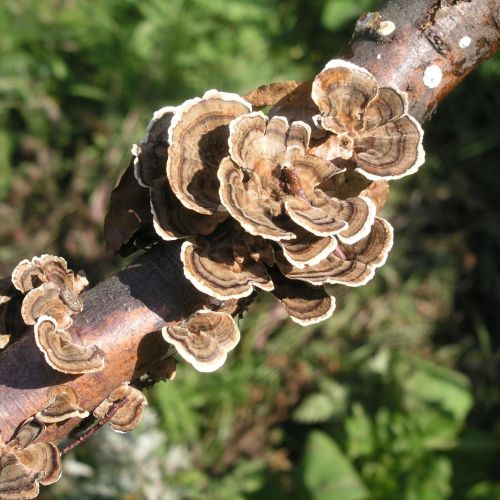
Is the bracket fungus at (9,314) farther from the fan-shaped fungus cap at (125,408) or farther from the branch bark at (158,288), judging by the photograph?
the fan-shaped fungus cap at (125,408)

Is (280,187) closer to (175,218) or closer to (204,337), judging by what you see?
(175,218)

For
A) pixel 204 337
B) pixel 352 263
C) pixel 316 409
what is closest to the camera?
pixel 204 337

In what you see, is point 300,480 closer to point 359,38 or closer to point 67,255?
point 67,255

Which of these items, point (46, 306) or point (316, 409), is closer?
point (46, 306)

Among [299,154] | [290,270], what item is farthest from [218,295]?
[299,154]

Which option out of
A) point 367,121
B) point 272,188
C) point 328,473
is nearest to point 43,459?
point 272,188

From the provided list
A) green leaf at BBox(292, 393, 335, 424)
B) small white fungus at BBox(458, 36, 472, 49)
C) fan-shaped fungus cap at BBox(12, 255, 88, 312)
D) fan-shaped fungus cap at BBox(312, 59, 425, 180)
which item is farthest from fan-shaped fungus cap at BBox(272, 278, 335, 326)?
green leaf at BBox(292, 393, 335, 424)

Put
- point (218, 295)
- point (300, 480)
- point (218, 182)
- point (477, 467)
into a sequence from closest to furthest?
point (218, 295)
point (218, 182)
point (300, 480)
point (477, 467)

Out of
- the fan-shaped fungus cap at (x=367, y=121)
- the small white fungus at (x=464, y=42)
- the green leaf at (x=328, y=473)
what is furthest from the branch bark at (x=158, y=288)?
the green leaf at (x=328, y=473)
